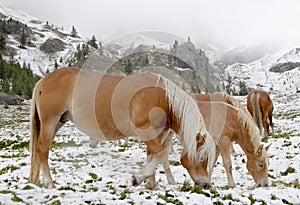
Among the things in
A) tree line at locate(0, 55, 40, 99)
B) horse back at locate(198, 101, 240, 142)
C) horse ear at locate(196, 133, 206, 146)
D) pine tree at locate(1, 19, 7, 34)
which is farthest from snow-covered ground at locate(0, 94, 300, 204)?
pine tree at locate(1, 19, 7, 34)

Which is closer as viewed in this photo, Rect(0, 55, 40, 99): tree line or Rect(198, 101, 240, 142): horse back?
Rect(198, 101, 240, 142): horse back

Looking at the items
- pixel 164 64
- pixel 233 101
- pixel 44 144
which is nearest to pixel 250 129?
pixel 233 101

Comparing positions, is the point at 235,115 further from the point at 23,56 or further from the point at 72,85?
the point at 23,56

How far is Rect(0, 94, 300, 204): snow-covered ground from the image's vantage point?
202 inches

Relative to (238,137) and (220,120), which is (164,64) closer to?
(220,120)

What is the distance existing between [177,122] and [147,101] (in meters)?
0.77

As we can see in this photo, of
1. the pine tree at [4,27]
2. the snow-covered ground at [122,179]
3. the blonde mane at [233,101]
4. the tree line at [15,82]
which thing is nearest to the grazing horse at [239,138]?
the snow-covered ground at [122,179]

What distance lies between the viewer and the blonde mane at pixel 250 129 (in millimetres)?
7598

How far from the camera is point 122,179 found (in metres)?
8.10

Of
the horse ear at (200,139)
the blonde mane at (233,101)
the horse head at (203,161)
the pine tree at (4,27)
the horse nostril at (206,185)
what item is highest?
the pine tree at (4,27)

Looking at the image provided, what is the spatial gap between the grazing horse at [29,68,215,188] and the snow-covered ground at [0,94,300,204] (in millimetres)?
617

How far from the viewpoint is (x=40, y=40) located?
175250mm

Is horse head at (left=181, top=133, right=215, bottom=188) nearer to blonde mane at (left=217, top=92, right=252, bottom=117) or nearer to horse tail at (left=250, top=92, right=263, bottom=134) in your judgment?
blonde mane at (left=217, top=92, right=252, bottom=117)

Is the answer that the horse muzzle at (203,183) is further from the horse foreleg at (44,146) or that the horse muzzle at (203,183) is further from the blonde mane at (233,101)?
the blonde mane at (233,101)
